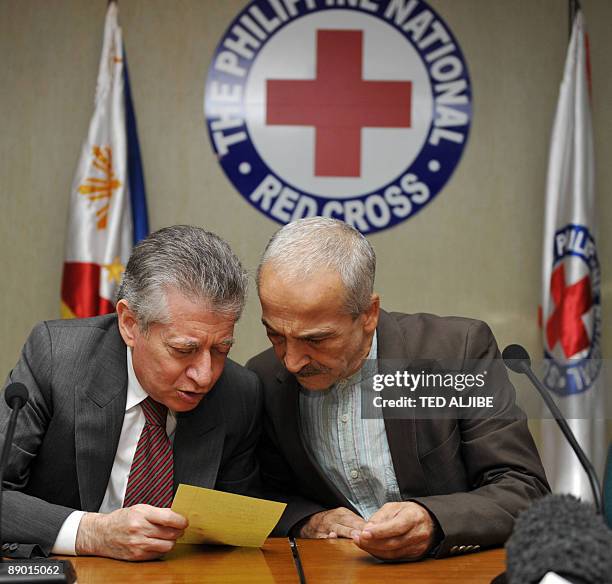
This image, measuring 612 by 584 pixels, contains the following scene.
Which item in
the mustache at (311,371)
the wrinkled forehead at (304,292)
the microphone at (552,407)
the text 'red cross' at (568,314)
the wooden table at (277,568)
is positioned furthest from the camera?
the text 'red cross' at (568,314)

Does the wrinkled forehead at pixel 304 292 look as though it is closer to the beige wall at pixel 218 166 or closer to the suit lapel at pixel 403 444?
the suit lapel at pixel 403 444

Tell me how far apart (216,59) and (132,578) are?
3.12m

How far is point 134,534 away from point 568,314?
9.24 ft

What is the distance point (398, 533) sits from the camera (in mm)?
1868

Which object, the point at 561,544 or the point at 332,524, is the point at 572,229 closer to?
the point at 332,524

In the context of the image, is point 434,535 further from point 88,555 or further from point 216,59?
point 216,59

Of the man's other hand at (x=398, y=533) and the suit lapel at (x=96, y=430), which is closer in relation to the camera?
the man's other hand at (x=398, y=533)

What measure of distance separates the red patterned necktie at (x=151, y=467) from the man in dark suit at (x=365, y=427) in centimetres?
29

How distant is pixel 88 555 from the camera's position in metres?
1.93

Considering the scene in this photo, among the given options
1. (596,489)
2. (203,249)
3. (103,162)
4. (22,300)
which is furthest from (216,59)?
(596,489)

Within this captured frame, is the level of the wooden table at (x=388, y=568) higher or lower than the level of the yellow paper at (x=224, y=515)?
lower

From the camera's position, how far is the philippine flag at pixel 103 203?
13.9 feet

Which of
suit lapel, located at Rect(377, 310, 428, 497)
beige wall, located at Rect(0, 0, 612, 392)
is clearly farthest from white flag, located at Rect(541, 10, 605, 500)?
suit lapel, located at Rect(377, 310, 428, 497)

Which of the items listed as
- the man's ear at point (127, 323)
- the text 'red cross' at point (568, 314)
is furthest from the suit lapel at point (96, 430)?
the text 'red cross' at point (568, 314)
